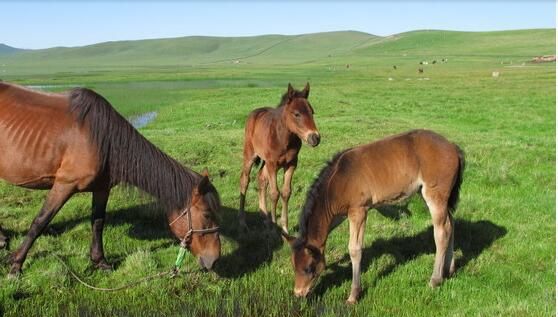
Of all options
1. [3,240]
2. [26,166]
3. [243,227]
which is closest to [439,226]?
[243,227]

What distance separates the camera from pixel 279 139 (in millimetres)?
7707

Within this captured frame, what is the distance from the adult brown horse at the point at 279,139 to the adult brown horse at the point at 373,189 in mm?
1211

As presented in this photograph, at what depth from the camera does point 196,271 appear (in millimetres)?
6102

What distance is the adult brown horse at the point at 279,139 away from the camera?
7.04 meters

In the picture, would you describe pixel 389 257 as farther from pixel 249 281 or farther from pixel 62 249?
pixel 62 249

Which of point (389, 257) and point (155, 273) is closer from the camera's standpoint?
point (155, 273)

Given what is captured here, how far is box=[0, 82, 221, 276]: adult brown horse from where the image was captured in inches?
221

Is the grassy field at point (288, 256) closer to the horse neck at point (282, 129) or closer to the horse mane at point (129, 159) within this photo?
the horse mane at point (129, 159)

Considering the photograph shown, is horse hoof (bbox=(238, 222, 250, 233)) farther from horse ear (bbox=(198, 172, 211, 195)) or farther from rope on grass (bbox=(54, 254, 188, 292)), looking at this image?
horse ear (bbox=(198, 172, 211, 195))

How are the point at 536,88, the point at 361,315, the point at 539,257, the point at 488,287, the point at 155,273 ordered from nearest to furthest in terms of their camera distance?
1. the point at 361,315
2. the point at 488,287
3. the point at 155,273
4. the point at 539,257
5. the point at 536,88

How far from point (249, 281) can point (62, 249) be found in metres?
2.77

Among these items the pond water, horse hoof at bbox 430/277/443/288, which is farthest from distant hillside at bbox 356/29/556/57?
horse hoof at bbox 430/277/443/288

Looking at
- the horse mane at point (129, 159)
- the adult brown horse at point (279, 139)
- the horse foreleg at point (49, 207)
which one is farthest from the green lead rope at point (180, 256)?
the adult brown horse at point (279, 139)

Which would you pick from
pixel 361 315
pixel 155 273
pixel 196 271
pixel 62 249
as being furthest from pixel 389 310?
pixel 62 249
